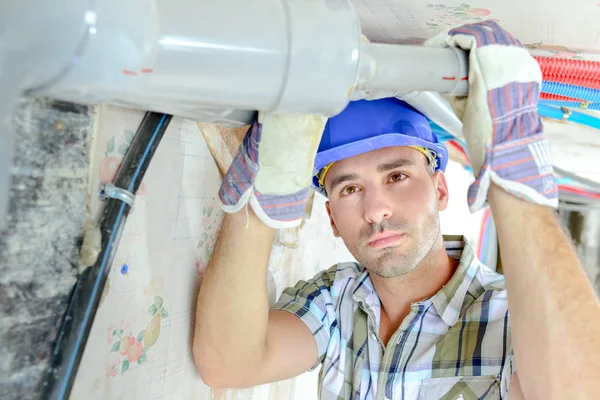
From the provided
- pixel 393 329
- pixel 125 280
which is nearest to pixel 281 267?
pixel 393 329

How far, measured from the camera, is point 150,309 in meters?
0.83

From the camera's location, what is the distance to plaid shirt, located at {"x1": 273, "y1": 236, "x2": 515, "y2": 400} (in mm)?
992

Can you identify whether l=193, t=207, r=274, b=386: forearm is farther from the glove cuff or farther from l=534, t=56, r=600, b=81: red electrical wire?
l=534, t=56, r=600, b=81: red electrical wire

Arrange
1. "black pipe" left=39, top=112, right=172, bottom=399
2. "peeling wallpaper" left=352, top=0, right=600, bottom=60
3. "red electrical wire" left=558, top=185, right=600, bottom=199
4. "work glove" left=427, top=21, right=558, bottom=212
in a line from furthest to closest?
"red electrical wire" left=558, top=185, right=600, bottom=199
"peeling wallpaper" left=352, top=0, right=600, bottom=60
"work glove" left=427, top=21, right=558, bottom=212
"black pipe" left=39, top=112, right=172, bottom=399

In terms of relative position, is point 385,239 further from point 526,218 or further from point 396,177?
point 526,218

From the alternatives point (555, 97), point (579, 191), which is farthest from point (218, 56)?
point (579, 191)

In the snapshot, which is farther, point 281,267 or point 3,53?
point 281,267

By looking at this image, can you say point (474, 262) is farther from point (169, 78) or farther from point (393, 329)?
point (169, 78)

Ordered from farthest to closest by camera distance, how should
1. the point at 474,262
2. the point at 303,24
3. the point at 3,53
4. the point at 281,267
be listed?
1. the point at 281,267
2. the point at 474,262
3. the point at 303,24
4. the point at 3,53

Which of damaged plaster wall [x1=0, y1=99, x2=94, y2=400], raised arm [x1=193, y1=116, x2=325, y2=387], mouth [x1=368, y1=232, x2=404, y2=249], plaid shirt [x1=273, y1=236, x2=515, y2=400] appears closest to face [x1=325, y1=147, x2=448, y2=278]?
mouth [x1=368, y1=232, x2=404, y2=249]

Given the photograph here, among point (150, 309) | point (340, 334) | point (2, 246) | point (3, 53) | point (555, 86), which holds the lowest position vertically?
point (340, 334)

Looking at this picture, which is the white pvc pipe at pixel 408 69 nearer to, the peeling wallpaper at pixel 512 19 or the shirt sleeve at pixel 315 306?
the peeling wallpaper at pixel 512 19

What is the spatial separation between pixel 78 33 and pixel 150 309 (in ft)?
1.71

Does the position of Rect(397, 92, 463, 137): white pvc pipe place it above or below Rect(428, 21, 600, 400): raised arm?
above
